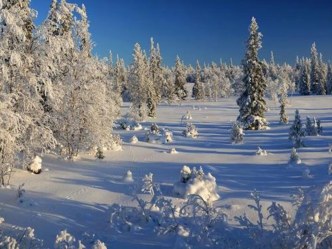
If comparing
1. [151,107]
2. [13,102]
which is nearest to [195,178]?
[13,102]

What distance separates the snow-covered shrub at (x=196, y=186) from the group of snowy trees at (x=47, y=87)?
24.3 ft

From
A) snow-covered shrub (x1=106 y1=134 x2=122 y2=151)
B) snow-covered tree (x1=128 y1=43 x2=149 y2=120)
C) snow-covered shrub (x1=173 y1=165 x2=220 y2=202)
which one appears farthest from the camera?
snow-covered tree (x1=128 y1=43 x2=149 y2=120)

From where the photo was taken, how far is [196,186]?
14969mm

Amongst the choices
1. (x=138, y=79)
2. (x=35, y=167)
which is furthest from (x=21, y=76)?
(x=138, y=79)

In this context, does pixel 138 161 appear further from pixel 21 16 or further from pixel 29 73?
pixel 21 16

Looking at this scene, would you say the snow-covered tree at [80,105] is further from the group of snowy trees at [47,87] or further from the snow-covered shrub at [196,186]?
the snow-covered shrub at [196,186]

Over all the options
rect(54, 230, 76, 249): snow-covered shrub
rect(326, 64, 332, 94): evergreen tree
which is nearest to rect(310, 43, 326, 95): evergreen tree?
rect(326, 64, 332, 94): evergreen tree

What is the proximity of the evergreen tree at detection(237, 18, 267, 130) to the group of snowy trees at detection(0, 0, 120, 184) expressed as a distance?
1728 centimetres

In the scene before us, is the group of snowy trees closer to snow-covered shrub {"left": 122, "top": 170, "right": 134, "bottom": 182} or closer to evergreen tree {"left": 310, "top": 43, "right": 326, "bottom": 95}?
snow-covered shrub {"left": 122, "top": 170, "right": 134, "bottom": 182}

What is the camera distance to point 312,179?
16.1 m

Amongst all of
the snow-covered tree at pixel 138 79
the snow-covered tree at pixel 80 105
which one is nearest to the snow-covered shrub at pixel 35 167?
the snow-covered tree at pixel 80 105

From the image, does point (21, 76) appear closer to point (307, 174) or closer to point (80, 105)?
point (80, 105)

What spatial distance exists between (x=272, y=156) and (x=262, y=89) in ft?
66.3

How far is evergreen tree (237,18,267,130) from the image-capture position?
127 ft
